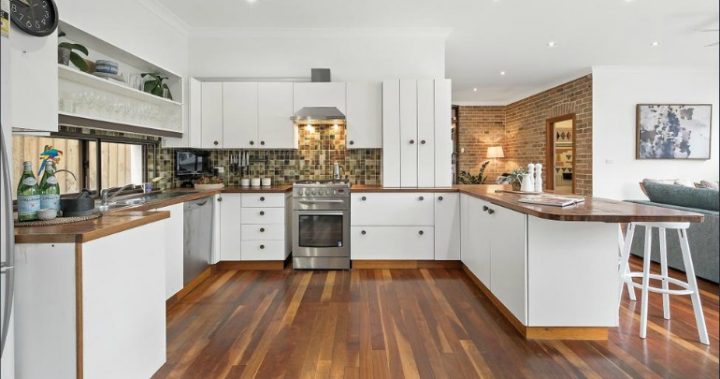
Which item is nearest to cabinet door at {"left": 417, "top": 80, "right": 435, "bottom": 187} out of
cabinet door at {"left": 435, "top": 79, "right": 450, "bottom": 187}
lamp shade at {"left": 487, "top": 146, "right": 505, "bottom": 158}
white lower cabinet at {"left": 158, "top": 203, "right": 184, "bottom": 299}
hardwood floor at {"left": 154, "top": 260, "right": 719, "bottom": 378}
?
cabinet door at {"left": 435, "top": 79, "right": 450, "bottom": 187}

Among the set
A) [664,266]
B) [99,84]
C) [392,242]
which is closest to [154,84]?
[99,84]

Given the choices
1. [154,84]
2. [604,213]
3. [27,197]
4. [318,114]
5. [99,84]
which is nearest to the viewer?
[27,197]

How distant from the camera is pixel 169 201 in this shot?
2.85 metres

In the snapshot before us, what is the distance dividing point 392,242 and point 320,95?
1.73 meters

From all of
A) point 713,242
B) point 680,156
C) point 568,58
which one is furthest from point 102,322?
point 680,156

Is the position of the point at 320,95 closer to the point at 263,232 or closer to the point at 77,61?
the point at 263,232

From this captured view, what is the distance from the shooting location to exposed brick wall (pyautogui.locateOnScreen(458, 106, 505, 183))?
868cm

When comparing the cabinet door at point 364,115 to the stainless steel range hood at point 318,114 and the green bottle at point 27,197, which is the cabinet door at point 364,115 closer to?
the stainless steel range hood at point 318,114

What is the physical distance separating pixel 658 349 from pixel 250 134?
3799 mm

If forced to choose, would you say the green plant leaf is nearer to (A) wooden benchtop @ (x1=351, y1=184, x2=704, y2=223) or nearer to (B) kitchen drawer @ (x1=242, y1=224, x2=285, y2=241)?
(B) kitchen drawer @ (x1=242, y1=224, x2=285, y2=241)

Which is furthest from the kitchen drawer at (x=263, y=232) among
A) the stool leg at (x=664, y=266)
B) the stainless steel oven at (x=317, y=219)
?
the stool leg at (x=664, y=266)

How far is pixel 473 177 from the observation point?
27.1 ft

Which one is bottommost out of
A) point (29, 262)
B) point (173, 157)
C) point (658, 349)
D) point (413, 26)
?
point (658, 349)

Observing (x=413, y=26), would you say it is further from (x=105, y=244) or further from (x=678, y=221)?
(x=105, y=244)
